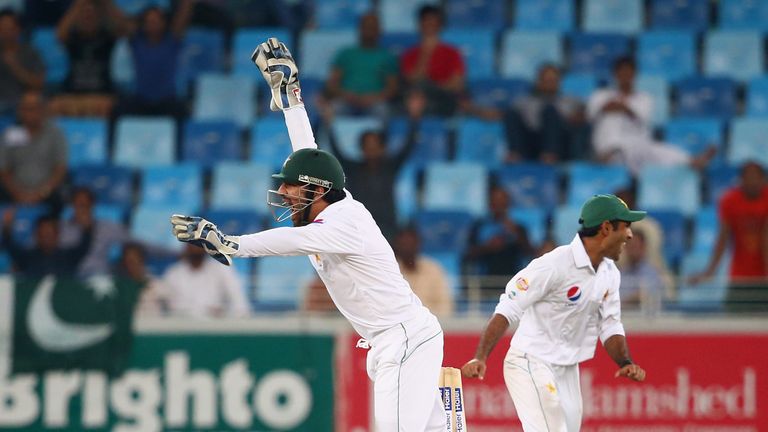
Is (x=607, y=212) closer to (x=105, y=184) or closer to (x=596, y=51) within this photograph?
(x=105, y=184)

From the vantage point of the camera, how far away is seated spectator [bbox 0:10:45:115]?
14367 millimetres

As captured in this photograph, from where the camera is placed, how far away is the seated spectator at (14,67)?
566 inches

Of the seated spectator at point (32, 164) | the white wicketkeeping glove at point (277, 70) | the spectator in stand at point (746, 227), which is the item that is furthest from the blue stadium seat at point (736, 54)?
the white wicketkeeping glove at point (277, 70)

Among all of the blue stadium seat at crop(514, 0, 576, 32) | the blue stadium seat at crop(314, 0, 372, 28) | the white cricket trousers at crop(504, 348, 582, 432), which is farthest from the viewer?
the blue stadium seat at crop(314, 0, 372, 28)

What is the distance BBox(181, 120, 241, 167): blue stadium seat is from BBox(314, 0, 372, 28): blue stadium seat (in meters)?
1.90

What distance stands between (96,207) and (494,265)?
13.0 feet

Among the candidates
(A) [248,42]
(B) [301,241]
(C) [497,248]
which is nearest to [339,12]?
(A) [248,42]

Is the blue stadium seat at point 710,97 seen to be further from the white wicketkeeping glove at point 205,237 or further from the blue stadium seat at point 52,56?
the white wicketkeeping glove at point 205,237

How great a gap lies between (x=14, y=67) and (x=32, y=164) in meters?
1.59

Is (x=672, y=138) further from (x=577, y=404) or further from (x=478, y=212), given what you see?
(x=577, y=404)

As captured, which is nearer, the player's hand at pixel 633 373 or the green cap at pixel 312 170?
the green cap at pixel 312 170

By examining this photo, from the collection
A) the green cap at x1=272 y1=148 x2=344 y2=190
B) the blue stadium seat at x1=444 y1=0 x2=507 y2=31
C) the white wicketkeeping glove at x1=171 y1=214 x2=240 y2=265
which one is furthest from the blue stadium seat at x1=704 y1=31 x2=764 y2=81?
the white wicketkeeping glove at x1=171 y1=214 x2=240 y2=265

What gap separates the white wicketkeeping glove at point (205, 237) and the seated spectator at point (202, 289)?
4840 millimetres

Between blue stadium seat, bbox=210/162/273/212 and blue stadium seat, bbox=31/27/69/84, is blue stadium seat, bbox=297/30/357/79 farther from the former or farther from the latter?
blue stadium seat, bbox=31/27/69/84
